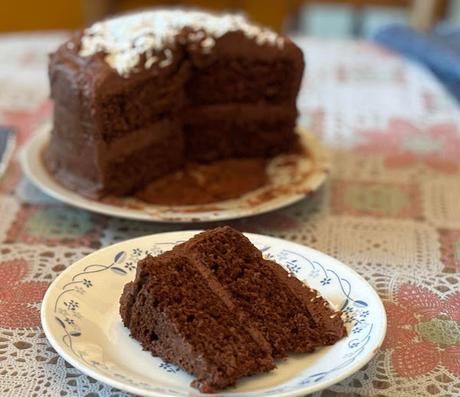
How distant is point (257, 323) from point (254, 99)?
40.4 inches

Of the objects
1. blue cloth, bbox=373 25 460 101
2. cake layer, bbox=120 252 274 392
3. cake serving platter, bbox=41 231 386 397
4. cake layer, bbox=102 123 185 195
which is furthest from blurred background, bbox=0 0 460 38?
cake layer, bbox=120 252 274 392

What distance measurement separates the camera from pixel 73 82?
69.4 inches

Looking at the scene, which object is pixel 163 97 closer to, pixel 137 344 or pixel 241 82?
pixel 241 82

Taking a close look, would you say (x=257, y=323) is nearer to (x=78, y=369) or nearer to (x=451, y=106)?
(x=78, y=369)

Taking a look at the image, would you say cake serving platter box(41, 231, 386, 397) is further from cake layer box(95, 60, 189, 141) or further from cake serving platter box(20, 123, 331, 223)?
cake layer box(95, 60, 189, 141)

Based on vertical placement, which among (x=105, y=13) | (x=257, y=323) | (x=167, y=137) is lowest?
(x=105, y=13)

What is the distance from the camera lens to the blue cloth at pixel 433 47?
99.7 inches

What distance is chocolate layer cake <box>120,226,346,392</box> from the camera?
1.12 meters

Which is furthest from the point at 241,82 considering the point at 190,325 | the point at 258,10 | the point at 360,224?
the point at 258,10

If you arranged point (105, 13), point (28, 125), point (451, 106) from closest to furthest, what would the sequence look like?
point (28, 125) → point (451, 106) → point (105, 13)

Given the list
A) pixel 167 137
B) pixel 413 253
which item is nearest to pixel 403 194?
pixel 413 253

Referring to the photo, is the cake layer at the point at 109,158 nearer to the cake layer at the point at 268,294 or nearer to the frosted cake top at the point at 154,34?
the frosted cake top at the point at 154,34

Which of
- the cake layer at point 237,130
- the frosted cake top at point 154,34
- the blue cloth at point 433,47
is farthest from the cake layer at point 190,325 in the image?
the blue cloth at point 433,47

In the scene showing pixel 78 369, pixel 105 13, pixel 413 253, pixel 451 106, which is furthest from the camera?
pixel 105 13
